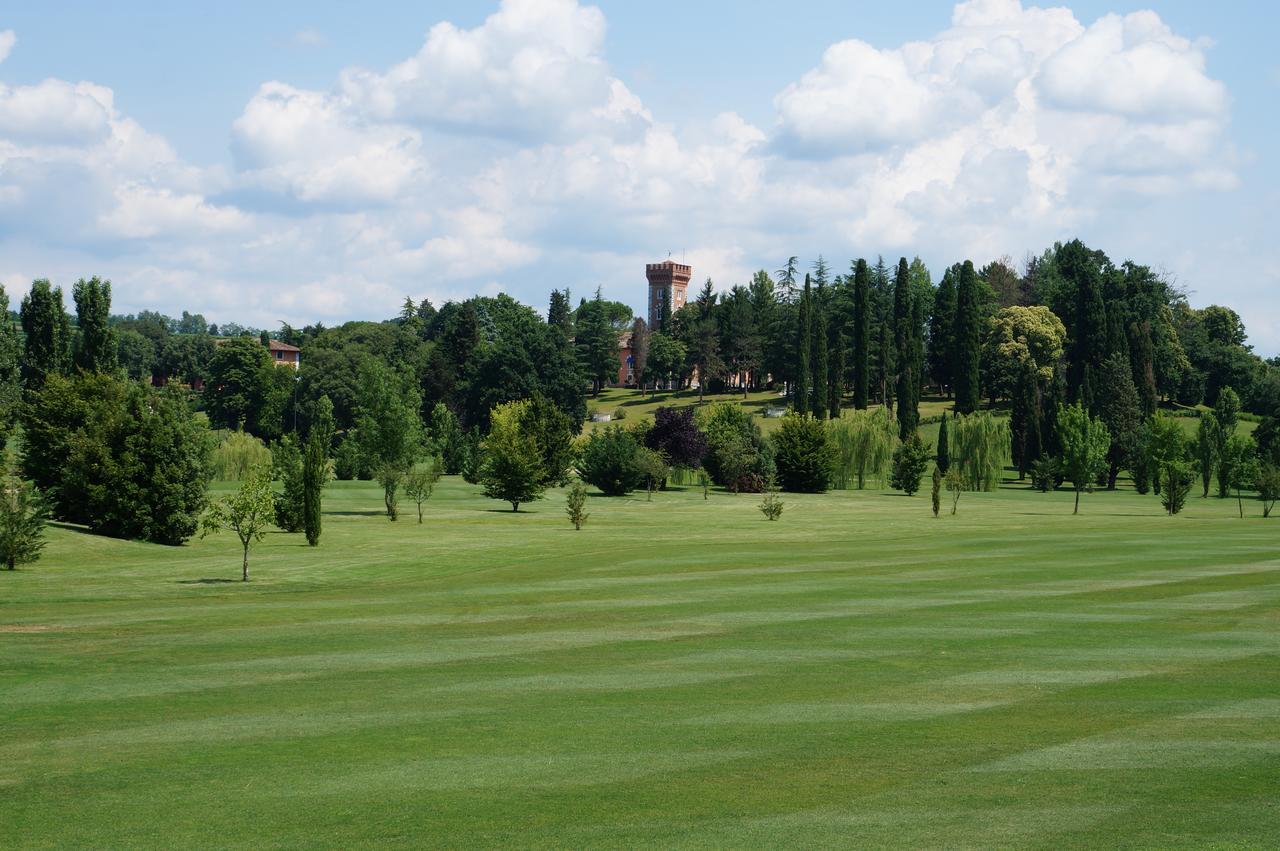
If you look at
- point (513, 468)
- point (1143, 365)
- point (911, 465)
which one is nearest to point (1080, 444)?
point (911, 465)

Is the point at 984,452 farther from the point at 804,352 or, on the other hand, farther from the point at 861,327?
the point at 861,327

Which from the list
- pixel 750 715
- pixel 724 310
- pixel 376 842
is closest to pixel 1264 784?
pixel 750 715

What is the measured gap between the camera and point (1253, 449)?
110 metres

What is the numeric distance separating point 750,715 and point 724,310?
587ft

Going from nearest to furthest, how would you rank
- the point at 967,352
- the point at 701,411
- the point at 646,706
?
the point at 646,706, the point at 701,411, the point at 967,352

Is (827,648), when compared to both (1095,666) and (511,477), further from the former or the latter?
(511,477)

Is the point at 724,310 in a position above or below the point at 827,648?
above

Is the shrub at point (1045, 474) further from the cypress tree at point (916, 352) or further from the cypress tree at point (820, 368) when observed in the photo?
the cypress tree at point (820, 368)

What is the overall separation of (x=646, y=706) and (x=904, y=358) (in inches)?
4753

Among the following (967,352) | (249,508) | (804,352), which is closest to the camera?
(249,508)

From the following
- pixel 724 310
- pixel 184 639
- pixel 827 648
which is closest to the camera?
pixel 827 648

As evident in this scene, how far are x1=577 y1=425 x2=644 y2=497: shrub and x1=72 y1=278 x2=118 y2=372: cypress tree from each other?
126 ft

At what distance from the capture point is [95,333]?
7519cm

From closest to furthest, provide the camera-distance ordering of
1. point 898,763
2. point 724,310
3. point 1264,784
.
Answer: point 1264,784 < point 898,763 < point 724,310
